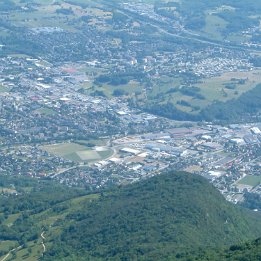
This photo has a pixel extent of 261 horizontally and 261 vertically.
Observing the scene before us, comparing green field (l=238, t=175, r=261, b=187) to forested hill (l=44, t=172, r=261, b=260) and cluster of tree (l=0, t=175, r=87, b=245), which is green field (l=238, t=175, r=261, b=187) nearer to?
cluster of tree (l=0, t=175, r=87, b=245)

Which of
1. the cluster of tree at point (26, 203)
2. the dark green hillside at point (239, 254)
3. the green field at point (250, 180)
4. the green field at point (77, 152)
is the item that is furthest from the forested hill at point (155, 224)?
the green field at point (77, 152)

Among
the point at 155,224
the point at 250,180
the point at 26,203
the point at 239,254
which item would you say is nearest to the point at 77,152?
the point at 250,180

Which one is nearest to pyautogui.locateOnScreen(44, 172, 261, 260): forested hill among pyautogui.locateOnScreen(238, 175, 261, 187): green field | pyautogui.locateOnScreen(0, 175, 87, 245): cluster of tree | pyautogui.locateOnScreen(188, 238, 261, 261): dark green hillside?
pyautogui.locateOnScreen(0, 175, 87, 245): cluster of tree

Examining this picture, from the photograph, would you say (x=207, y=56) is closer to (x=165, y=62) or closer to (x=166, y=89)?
(x=165, y=62)

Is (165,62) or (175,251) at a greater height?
(175,251)

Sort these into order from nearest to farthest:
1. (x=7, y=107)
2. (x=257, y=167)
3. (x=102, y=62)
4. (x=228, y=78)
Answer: (x=257, y=167) → (x=7, y=107) → (x=228, y=78) → (x=102, y=62)

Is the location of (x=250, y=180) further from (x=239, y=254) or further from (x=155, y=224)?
(x=239, y=254)

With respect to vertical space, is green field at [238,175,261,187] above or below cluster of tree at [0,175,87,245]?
below

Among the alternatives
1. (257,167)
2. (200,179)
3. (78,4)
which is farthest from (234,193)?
(78,4)
